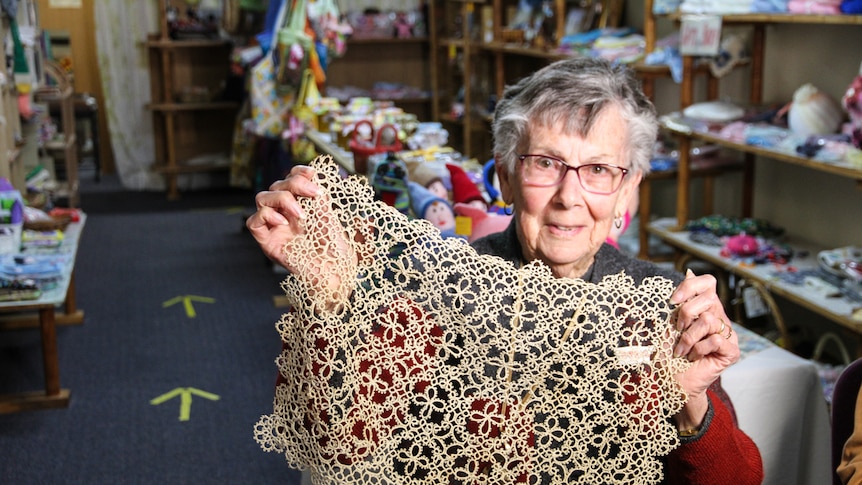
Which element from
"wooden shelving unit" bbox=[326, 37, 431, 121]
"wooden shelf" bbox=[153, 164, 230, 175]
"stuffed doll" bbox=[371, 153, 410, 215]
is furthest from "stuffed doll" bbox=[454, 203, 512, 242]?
"wooden shelf" bbox=[153, 164, 230, 175]

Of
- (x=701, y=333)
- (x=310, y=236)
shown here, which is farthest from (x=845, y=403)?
(x=310, y=236)

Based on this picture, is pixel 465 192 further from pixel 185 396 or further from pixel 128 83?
pixel 128 83

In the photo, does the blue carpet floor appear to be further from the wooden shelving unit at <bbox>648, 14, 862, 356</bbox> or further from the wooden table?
the wooden shelving unit at <bbox>648, 14, 862, 356</bbox>

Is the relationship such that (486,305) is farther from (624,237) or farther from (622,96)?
(624,237)

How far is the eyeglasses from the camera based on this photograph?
1647 mm

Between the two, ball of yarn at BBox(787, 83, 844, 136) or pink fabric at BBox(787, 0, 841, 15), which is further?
ball of yarn at BBox(787, 83, 844, 136)

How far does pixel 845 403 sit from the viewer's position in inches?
73.0

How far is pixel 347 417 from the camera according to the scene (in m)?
1.40

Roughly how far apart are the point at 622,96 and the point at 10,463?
270 cm

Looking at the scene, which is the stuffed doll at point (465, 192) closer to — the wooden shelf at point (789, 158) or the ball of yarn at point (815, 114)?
the wooden shelf at point (789, 158)

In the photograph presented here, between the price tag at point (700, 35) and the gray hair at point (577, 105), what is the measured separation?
7.94ft

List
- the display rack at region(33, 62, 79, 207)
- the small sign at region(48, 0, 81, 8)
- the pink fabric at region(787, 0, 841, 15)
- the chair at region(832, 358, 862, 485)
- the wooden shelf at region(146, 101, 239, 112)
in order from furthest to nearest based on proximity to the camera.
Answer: the small sign at region(48, 0, 81, 8) < the wooden shelf at region(146, 101, 239, 112) < the display rack at region(33, 62, 79, 207) < the pink fabric at region(787, 0, 841, 15) < the chair at region(832, 358, 862, 485)

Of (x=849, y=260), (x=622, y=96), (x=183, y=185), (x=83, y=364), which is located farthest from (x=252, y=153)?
(x=622, y=96)

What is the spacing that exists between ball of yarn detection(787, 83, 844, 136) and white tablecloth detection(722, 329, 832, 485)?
4.50ft
